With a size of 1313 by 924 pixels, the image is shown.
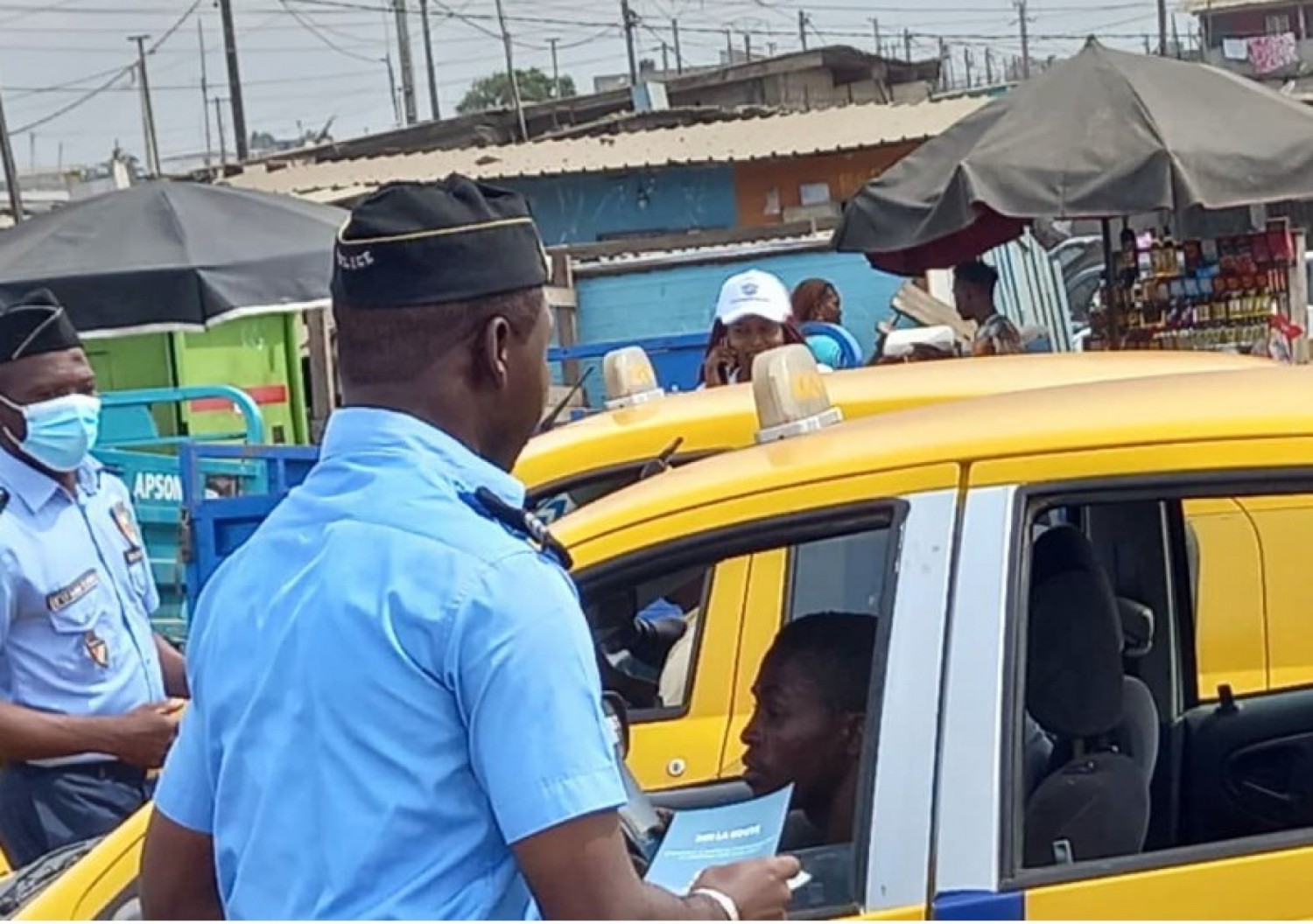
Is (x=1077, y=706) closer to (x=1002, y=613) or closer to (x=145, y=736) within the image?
(x=1002, y=613)

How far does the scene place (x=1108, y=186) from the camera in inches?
280

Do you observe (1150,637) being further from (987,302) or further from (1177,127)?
(987,302)

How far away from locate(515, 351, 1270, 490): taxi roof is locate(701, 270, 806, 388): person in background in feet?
4.51

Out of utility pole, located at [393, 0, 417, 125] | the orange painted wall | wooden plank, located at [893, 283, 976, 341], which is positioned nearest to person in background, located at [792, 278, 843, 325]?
wooden plank, located at [893, 283, 976, 341]

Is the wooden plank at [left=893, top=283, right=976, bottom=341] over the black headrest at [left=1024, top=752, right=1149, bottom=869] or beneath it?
over

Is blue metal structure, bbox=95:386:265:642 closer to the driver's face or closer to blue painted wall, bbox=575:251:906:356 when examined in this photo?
the driver's face

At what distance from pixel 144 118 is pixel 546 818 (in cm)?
3789

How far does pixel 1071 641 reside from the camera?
2.57 metres

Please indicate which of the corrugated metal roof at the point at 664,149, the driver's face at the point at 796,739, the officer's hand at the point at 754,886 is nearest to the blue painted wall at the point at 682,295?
the corrugated metal roof at the point at 664,149

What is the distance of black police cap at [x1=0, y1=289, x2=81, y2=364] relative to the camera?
4246 mm

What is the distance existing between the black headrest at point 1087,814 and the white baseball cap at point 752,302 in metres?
3.14

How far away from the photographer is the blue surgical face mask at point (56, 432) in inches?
167

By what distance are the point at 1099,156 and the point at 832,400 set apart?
12.1 feet

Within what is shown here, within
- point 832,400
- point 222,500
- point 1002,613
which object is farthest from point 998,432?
point 222,500
